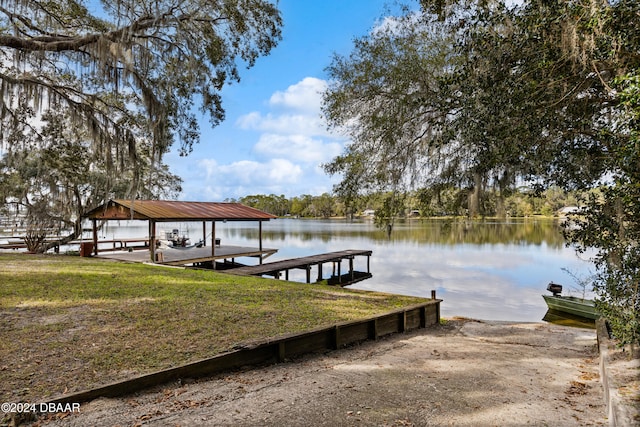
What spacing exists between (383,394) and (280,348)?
65.2 inches

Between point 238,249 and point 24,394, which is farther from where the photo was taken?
point 238,249

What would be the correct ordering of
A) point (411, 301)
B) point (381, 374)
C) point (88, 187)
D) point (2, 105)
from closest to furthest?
1. point (381, 374)
2. point (2, 105)
3. point (411, 301)
4. point (88, 187)

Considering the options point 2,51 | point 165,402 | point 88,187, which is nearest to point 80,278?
point 2,51

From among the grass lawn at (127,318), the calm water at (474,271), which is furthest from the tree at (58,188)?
the grass lawn at (127,318)

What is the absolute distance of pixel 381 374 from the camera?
4.65m

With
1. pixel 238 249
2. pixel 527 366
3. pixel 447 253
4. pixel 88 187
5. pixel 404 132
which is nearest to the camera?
pixel 527 366

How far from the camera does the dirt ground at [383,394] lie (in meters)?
3.29

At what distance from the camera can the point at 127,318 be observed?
617cm

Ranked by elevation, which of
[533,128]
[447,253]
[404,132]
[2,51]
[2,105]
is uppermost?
[2,51]

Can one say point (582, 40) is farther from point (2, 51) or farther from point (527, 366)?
point (2, 51)

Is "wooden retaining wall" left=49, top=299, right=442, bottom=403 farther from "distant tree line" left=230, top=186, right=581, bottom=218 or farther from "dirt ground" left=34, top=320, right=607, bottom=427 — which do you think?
"distant tree line" left=230, top=186, right=581, bottom=218

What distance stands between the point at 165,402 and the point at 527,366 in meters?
4.90

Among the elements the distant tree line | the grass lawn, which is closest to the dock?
the grass lawn

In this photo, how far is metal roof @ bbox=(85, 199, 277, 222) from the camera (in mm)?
15320
